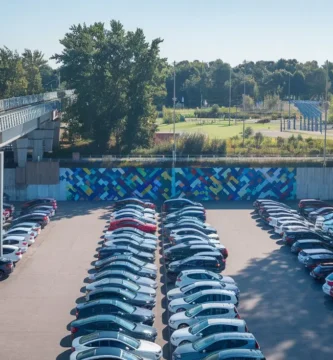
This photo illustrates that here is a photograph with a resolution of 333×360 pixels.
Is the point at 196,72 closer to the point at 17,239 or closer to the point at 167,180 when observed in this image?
the point at 167,180

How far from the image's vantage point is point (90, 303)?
51.0 feet

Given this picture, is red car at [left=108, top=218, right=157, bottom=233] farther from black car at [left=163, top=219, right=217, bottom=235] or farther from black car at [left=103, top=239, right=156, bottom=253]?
black car at [left=103, top=239, right=156, bottom=253]

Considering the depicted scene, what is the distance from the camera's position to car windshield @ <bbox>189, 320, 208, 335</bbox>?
14.3m

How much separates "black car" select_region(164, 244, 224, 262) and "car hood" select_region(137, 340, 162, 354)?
6.58 meters

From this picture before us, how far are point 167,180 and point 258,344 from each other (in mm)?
19610

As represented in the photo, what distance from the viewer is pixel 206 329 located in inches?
559

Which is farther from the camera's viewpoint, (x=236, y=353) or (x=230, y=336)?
(x=230, y=336)

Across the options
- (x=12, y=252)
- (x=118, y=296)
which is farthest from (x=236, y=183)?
(x=118, y=296)

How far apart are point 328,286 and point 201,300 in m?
3.90

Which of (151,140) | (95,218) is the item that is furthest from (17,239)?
(151,140)

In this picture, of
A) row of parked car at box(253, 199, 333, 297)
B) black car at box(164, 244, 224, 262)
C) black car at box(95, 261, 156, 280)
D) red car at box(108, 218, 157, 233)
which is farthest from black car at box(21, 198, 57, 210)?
black car at box(95, 261, 156, 280)

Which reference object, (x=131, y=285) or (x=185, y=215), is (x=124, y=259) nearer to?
(x=131, y=285)

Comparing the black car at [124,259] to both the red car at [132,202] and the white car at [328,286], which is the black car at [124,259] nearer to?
the white car at [328,286]

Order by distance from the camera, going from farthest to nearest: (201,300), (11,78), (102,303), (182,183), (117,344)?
(11,78) < (182,183) < (201,300) < (102,303) < (117,344)
